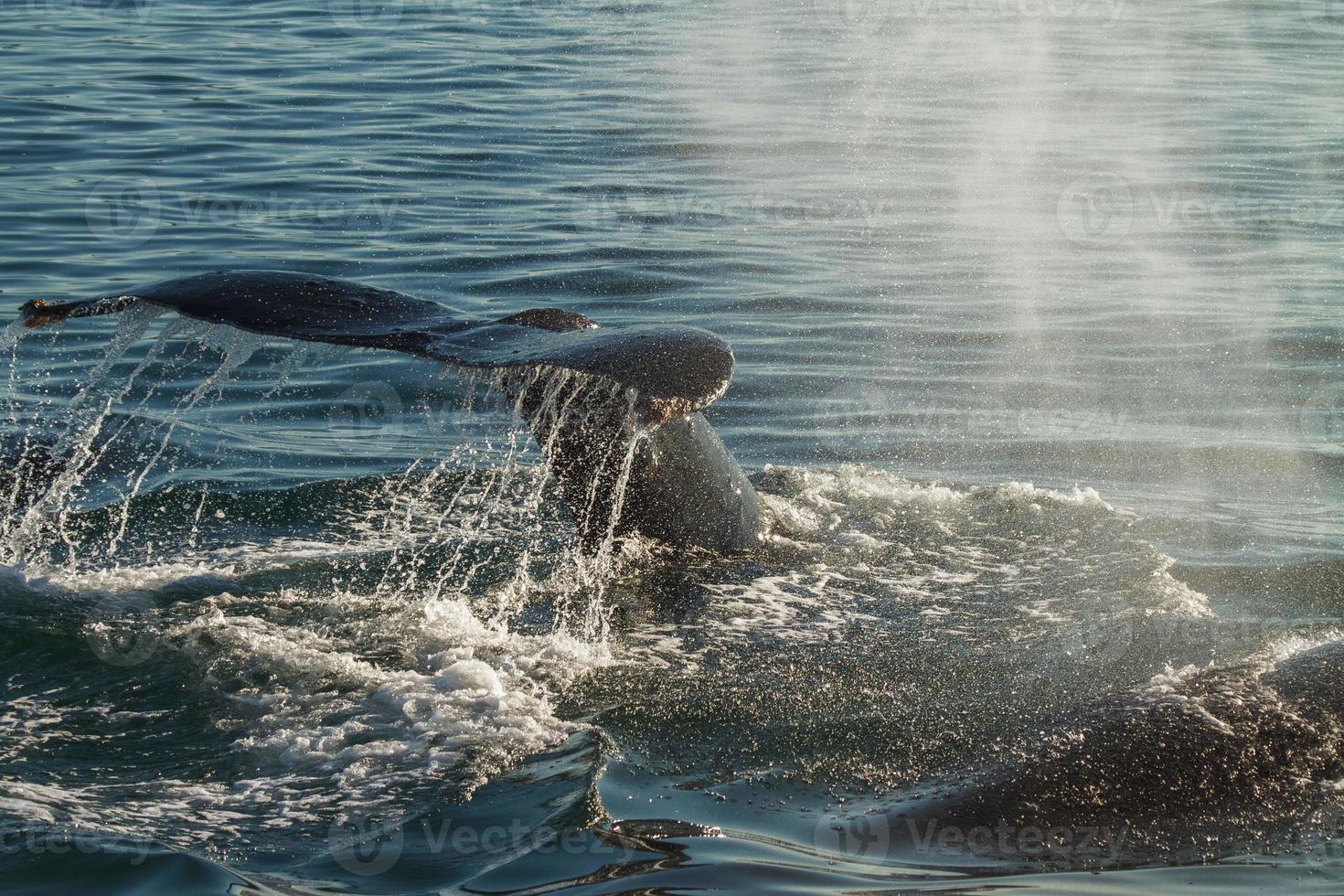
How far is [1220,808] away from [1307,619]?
96.5 inches

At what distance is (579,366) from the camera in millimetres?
4203

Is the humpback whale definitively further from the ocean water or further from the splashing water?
the ocean water

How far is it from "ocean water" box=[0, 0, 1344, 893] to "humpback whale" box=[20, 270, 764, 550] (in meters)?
0.16

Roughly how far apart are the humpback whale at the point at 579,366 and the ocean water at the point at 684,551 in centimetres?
16

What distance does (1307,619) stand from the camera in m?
6.32

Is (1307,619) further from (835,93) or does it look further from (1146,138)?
(835,93)

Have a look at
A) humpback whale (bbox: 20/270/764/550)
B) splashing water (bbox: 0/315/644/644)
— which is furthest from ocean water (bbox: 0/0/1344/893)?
humpback whale (bbox: 20/270/764/550)

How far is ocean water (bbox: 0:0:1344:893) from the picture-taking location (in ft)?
13.9

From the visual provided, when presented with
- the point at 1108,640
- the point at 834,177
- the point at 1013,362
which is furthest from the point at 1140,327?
the point at 1108,640

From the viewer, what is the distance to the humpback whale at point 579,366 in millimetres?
4055

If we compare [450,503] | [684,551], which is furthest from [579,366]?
[450,503]

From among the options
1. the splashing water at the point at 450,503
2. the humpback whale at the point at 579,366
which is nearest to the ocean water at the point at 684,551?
the splashing water at the point at 450,503

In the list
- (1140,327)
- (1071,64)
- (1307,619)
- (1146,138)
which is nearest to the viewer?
(1307,619)

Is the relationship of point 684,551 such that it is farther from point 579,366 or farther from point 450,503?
point 579,366
